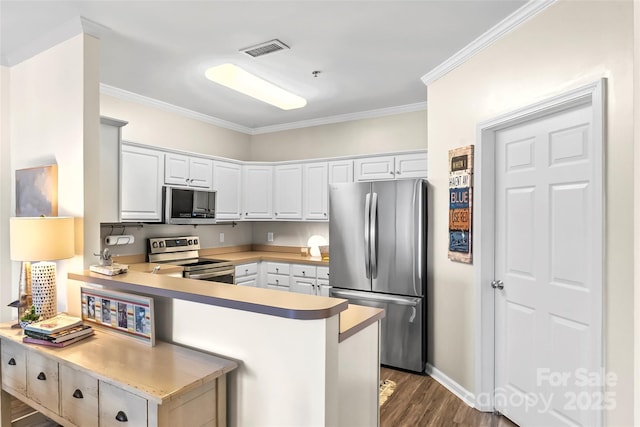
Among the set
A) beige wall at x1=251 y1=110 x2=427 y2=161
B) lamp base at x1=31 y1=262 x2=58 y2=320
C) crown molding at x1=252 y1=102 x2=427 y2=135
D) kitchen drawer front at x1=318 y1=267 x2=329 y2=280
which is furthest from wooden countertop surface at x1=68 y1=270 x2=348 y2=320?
crown molding at x1=252 y1=102 x2=427 y2=135

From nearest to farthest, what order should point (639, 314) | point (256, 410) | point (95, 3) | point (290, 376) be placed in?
point (639, 314), point (290, 376), point (256, 410), point (95, 3)

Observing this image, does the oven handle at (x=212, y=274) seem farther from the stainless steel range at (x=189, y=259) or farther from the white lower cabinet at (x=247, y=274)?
the white lower cabinet at (x=247, y=274)

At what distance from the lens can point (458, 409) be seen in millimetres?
2777

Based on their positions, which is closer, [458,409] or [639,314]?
[639,314]

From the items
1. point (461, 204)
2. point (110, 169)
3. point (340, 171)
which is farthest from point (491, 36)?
point (110, 169)

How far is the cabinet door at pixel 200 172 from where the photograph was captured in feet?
14.4

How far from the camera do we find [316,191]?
15.9ft

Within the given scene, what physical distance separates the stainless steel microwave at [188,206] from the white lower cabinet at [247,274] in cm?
71

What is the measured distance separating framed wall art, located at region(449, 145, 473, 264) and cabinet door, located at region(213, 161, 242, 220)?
2.94 m

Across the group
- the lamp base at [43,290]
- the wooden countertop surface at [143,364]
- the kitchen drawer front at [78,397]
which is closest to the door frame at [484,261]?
the wooden countertop surface at [143,364]

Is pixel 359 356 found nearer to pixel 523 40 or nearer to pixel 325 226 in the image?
pixel 523 40

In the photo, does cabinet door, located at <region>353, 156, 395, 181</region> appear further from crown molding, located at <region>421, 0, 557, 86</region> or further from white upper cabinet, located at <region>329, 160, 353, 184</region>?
crown molding, located at <region>421, 0, 557, 86</region>

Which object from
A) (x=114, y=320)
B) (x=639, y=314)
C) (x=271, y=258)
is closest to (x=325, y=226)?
(x=271, y=258)

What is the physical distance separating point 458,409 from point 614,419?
3.85 feet
